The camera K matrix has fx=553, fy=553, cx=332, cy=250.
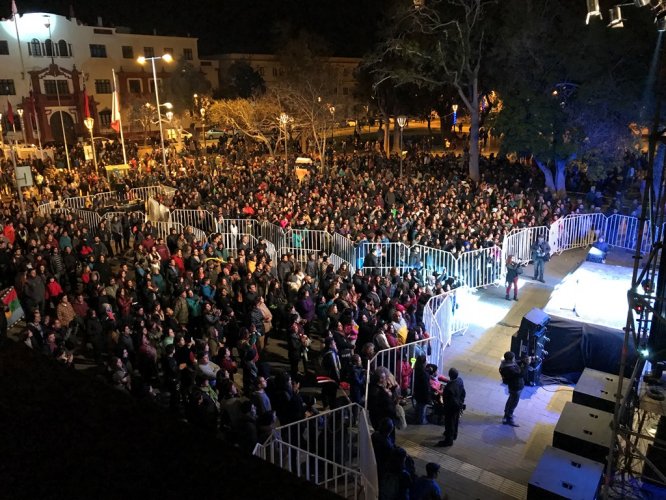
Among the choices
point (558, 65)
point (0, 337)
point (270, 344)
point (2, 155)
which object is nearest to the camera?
point (0, 337)

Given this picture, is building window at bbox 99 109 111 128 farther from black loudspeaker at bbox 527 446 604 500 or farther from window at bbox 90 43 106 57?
black loudspeaker at bbox 527 446 604 500

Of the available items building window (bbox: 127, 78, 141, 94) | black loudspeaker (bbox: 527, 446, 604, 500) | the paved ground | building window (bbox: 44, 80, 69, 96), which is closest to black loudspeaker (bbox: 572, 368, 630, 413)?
the paved ground

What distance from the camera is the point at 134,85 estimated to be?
5266 cm

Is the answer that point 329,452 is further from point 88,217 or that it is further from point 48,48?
Result: point 48,48

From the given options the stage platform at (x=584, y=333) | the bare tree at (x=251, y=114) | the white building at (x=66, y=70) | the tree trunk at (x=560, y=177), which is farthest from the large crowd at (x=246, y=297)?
the white building at (x=66, y=70)

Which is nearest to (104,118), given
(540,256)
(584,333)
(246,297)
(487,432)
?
(246,297)

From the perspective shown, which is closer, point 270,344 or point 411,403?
point 411,403

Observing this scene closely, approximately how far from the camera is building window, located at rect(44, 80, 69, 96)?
4703cm

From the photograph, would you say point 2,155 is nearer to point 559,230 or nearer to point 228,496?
point 559,230

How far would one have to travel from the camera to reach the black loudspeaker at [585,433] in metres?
7.66

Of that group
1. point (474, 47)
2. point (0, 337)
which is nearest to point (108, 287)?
point (0, 337)

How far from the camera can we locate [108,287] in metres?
11.1

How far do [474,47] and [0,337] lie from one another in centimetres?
2927

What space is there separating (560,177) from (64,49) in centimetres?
4364
